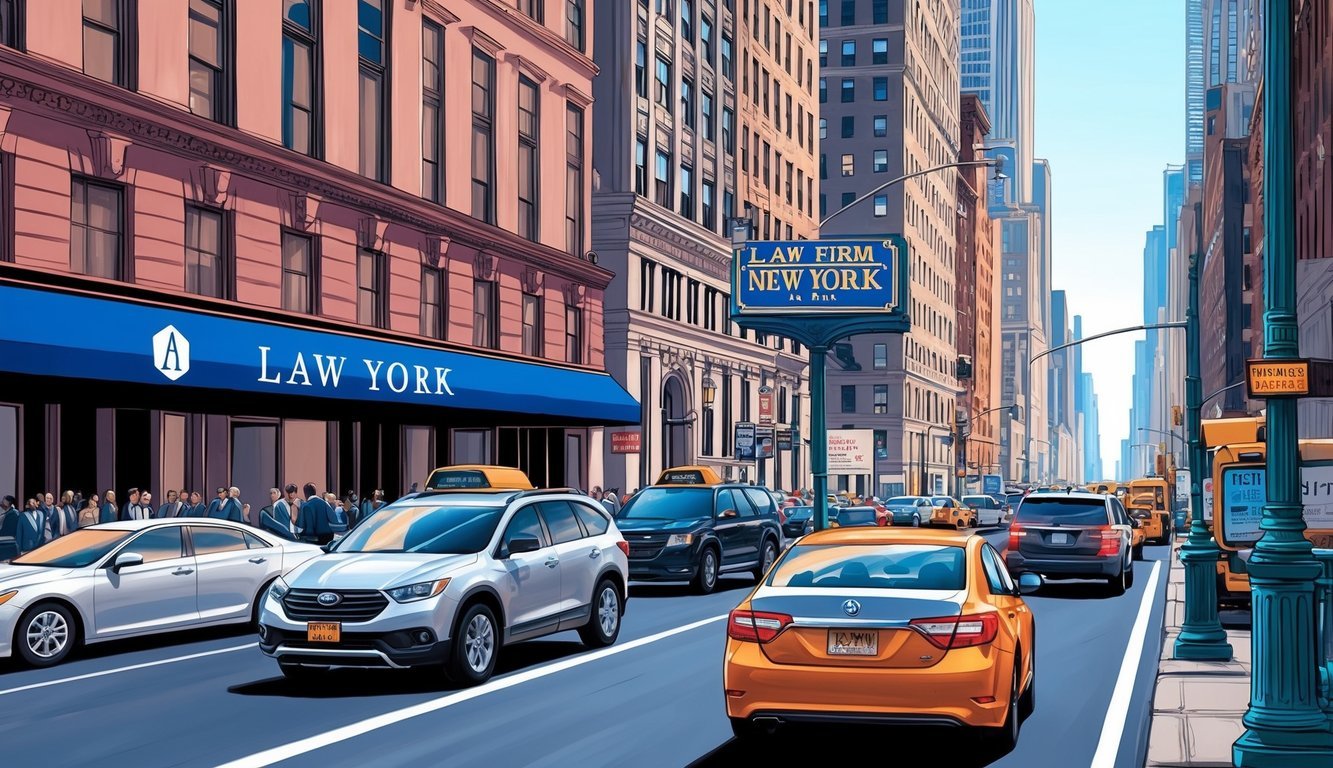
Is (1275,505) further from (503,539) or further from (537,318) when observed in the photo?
(537,318)

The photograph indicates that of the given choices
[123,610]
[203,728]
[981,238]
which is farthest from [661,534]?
[981,238]

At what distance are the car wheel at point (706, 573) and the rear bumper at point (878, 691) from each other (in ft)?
48.0

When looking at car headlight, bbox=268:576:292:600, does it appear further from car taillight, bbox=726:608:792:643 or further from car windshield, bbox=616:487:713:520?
car windshield, bbox=616:487:713:520

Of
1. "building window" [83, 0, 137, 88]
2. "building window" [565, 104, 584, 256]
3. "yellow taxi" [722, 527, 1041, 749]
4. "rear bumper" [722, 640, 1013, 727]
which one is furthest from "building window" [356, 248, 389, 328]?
"rear bumper" [722, 640, 1013, 727]

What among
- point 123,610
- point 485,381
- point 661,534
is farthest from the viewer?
point 485,381

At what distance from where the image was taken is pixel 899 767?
9945 mm

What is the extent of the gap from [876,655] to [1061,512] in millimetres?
16776

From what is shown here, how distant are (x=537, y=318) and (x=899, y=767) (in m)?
36.9

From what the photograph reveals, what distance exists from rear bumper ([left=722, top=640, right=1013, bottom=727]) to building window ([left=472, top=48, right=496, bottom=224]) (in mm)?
33723

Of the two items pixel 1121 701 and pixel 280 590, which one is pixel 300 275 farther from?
pixel 1121 701

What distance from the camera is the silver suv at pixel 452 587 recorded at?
12977 millimetres

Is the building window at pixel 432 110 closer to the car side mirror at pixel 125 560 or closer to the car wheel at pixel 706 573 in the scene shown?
the car wheel at pixel 706 573

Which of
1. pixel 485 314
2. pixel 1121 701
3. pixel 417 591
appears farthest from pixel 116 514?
pixel 485 314

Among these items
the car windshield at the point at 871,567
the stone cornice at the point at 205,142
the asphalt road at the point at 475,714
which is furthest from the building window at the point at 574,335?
the car windshield at the point at 871,567
